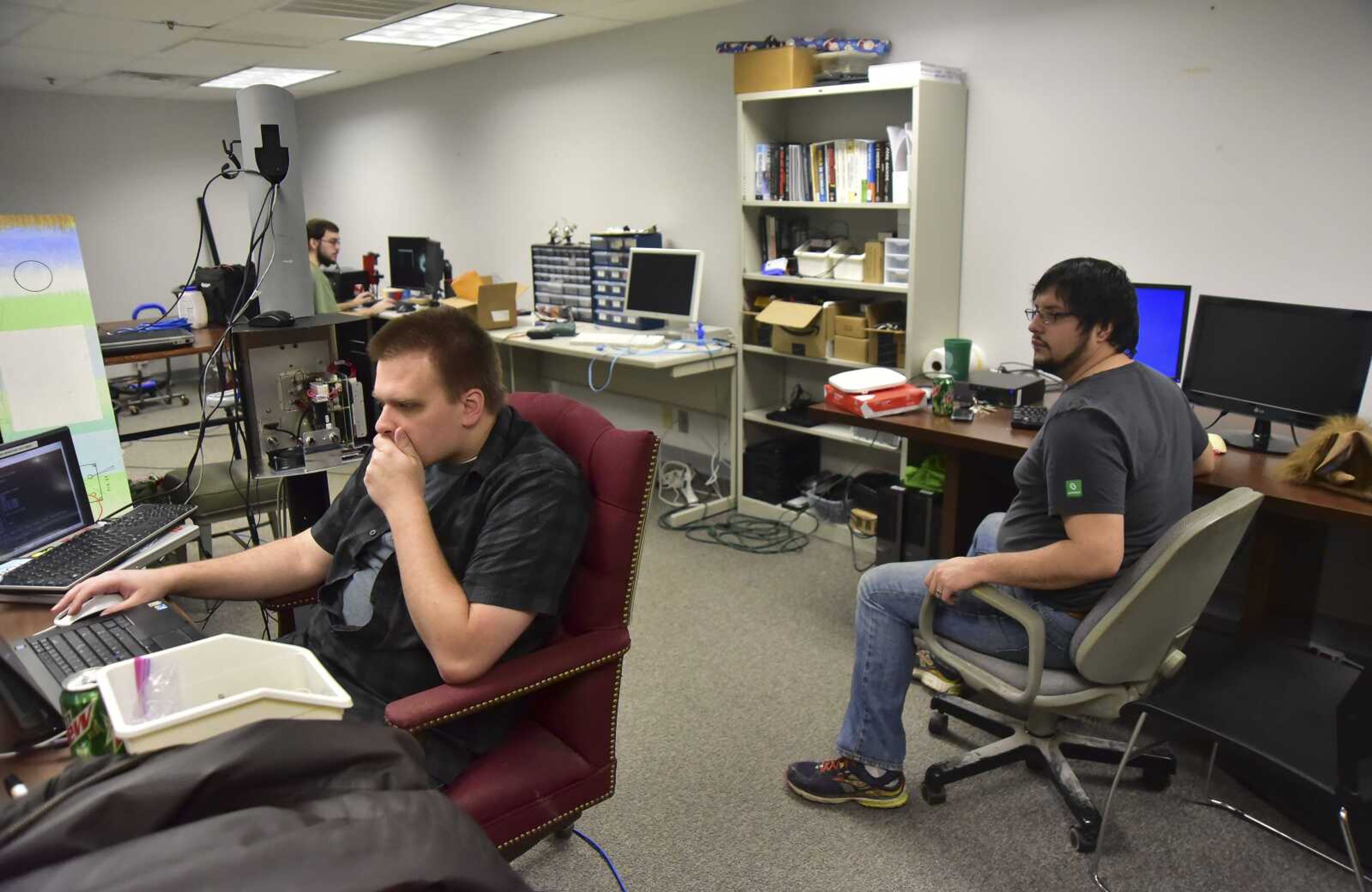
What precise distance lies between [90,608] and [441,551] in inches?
23.8

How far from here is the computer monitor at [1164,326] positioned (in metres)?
2.75

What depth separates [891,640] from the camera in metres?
2.19

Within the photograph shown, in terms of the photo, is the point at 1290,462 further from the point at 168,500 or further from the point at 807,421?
the point at 168,500

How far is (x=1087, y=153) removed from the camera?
10.7 ft

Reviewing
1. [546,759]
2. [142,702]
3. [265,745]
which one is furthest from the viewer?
[546,759]

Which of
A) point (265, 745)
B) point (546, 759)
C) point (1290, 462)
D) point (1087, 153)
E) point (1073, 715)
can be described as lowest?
point (1073, 715)

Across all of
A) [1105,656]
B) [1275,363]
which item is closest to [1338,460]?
[1275,363]

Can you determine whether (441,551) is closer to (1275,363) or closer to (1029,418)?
(1029,418)

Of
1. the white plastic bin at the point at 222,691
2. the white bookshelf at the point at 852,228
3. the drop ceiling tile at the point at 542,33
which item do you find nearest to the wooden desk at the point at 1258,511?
the white bookshelf at the point at 852,228

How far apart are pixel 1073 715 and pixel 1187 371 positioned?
4.00ft

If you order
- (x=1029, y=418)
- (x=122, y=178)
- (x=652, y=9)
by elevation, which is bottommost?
(x=1029, y=418)

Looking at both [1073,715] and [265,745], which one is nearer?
[265,745]

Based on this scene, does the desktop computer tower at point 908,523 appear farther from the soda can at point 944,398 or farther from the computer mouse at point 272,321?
the computer mouse at point 272,321

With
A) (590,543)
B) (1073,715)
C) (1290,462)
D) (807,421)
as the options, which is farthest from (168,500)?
(1290,462)
